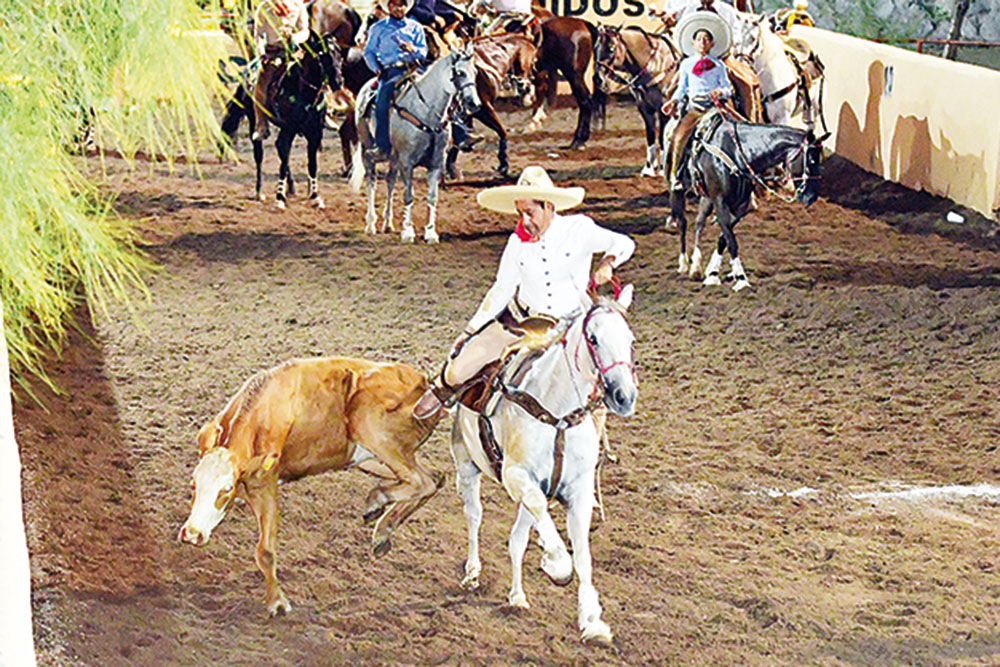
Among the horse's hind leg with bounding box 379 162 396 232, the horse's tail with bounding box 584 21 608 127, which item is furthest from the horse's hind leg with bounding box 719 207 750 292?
the horse's tail with bounding box 584 21 608 127

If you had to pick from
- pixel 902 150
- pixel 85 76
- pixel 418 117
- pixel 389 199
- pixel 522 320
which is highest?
pixel 85 76

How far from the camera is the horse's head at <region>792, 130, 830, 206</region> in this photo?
36.6ft

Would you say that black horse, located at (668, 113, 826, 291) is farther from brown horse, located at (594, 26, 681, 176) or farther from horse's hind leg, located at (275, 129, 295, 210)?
horse's hind leg, located at (275, 129, 295, 210)

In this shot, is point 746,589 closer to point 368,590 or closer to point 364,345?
point 368,590

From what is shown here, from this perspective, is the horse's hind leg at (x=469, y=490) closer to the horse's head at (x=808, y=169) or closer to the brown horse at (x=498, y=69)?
the horse's head at (x=808, y=169)

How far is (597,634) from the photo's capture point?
19.2 ft

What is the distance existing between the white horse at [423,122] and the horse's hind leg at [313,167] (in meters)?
0.90

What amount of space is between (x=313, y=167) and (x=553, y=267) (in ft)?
31.1

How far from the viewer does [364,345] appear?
10.3 metres

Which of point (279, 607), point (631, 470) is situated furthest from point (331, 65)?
point (279, 607)

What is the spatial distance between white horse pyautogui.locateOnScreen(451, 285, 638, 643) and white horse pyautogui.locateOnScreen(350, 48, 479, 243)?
747 cm

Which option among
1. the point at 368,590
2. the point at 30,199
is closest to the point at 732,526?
the point at 368,590

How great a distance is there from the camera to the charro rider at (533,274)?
5.91 meters

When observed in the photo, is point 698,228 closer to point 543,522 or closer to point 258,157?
point 258,157
